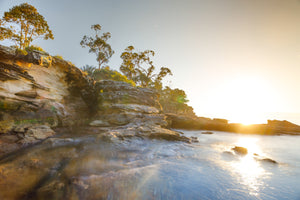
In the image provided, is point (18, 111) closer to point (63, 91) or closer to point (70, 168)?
point (63, 91)

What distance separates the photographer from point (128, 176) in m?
4.42

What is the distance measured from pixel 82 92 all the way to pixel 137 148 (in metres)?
9.71

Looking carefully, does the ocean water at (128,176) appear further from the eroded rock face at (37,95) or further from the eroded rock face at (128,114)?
the eroded rock face at (37,95)

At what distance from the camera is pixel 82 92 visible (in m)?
12.9

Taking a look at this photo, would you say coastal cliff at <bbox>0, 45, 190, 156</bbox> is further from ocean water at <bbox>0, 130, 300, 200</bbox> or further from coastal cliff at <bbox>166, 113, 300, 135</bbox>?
coastal cliff at <bbox>166, 113, 300, 135</bbox>

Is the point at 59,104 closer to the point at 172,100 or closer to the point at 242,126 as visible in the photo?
the point at 242,126

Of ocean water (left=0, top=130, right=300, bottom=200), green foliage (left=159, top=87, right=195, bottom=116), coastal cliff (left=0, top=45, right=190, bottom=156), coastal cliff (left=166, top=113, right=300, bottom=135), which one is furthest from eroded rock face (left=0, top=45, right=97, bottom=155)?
green foliage (left=159, top=87, right=195, bottom=116)

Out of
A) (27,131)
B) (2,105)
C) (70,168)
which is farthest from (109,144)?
(2,105)

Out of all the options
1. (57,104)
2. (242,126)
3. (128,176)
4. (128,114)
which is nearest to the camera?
(128,176)

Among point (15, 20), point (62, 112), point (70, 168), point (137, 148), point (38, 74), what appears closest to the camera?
point (70, 168)

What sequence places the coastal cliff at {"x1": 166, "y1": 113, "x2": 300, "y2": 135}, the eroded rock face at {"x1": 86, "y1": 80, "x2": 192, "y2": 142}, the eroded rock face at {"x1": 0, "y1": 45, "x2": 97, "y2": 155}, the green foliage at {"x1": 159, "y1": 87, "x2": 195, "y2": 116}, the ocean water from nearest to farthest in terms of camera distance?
the ocean water, the eroded rock face at {"x1": 0, "y1": 45, "x2": 97, "y2": 155}, the eroded rock face at {"x1": 86, "y1": 80, "x2": 192, "y2": 142}, the coastal cliff at {"x1": 166, "y1": 113, "x2": 300, "y2": 135}, the green foliage at {"x1": 159, "y1": 87, "x2": 195, "y2": 116}

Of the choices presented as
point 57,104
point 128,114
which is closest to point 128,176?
A: point 128,114

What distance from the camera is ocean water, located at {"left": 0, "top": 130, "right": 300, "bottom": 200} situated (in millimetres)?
3402

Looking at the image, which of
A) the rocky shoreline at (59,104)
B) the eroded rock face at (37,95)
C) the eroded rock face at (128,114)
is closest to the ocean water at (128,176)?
the rocky shoreline at (59,104)
